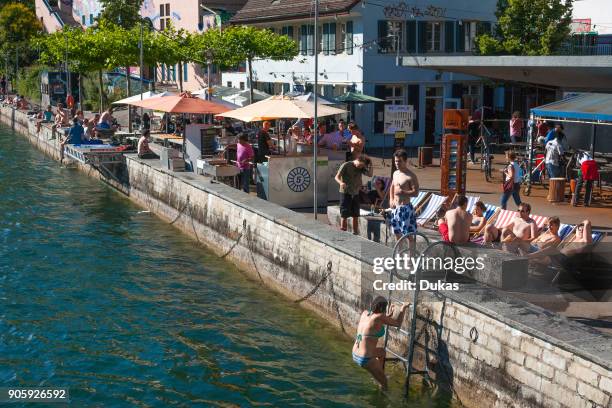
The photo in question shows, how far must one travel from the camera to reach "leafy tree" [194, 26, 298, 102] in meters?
35.8

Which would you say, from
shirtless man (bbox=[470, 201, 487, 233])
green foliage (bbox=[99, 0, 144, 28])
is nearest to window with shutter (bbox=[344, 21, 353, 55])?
shirtless man (bbox=[470, 201, 487, 233])

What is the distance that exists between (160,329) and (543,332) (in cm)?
726

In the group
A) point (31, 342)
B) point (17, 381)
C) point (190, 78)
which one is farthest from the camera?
point (190, 78)

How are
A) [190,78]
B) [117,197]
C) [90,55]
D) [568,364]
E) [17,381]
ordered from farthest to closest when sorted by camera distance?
[190,78] < [90,55] < [117,197] < [17,381] < [568,364]

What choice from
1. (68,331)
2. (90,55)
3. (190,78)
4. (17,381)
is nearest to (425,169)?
(68,331)

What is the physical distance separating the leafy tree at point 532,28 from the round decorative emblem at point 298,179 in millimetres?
14783

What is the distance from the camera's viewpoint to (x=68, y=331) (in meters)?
15.4

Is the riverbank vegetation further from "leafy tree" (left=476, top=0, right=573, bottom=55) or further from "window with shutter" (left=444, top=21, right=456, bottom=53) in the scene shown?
"leafy tree" (left=476, top=0, right=573, bottom=55)

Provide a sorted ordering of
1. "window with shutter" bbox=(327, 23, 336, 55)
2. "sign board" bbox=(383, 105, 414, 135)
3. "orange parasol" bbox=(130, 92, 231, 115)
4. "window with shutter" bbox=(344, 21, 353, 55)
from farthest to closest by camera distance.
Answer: "window with shutter" bbox=(327, 23, 336, 55) → "window with shutter" bbox=(344, 21, 353, 55) → "sign board" bbox=(383, 105, 414, 135) → "orange parasol" bbox=(130, 92, 231, 115)

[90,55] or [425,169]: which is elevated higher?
[90,55]

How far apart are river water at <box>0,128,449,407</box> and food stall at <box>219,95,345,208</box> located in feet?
6.76

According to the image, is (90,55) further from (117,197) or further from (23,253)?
(23,253)

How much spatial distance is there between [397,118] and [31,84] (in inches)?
1793

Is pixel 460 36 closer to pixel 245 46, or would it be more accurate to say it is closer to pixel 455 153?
pixel 245 46
